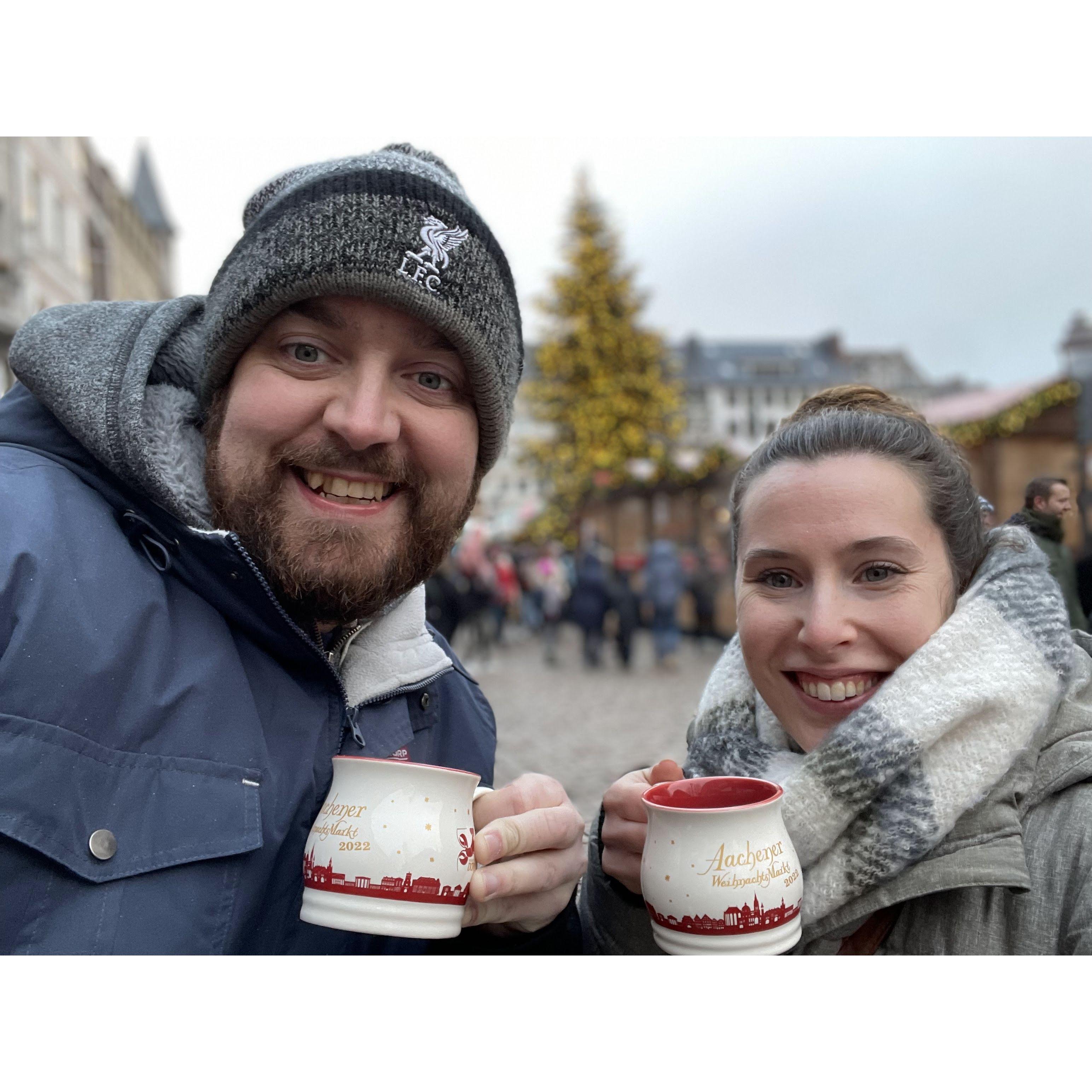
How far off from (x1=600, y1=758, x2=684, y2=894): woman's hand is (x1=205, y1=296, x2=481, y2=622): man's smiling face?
1.67ft

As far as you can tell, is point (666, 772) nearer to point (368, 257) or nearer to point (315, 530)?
point (315, 530)

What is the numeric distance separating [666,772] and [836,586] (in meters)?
0.35

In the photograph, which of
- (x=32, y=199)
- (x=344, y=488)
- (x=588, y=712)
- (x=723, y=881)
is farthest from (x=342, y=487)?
(x=32, y=199)

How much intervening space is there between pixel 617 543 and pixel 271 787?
17295 millimetres

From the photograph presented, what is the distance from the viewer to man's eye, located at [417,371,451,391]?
5.22ft

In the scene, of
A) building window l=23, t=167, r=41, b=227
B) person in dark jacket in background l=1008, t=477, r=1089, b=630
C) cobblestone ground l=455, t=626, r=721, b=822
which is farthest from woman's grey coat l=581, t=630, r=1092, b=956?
building window l=23, t=167, r=41, b=227

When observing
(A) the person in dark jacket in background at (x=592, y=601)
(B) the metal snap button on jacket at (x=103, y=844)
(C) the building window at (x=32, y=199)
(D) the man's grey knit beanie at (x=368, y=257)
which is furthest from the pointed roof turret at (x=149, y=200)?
(B) the metal snap button on jacket at (x=103, y=844)

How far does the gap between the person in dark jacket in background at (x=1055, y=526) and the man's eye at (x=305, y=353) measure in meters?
1.14

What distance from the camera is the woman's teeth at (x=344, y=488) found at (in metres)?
1.54

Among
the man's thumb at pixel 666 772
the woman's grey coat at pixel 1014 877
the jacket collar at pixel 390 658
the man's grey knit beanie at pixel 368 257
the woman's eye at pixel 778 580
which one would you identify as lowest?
the woman's grey coat at pixel 1014 877

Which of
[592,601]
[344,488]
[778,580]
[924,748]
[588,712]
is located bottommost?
[588,712]

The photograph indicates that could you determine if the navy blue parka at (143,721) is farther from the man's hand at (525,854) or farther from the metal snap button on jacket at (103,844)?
the man's hand at (525,854)

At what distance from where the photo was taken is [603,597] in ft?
41.1

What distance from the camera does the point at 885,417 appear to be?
1459 mm
